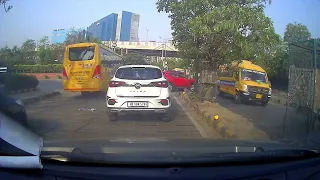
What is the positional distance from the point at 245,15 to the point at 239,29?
0.93 feet

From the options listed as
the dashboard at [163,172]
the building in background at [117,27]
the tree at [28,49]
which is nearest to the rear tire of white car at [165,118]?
the building in background at [117,27]

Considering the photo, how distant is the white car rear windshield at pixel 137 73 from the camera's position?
6.35 m

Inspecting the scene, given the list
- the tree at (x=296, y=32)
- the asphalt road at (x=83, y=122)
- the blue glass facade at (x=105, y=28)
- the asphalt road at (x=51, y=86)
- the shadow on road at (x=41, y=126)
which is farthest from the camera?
the asphalt road at (x=51, y=86)

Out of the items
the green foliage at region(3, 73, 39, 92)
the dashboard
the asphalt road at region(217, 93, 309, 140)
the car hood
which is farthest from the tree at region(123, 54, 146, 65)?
the dashboard

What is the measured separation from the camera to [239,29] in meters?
4.76

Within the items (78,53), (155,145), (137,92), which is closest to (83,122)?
(78,53)

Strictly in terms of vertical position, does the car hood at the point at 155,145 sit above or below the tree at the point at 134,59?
below

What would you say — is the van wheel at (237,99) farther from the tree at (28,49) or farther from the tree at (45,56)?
the tree at (28,49)

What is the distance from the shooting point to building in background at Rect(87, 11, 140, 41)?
3521 mm

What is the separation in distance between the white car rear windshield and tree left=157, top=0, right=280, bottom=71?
886 millimetres

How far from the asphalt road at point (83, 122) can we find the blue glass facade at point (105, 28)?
0.99 m

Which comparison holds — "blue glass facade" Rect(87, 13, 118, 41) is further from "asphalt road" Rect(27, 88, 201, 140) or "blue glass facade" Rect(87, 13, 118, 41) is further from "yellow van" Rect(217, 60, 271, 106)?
"yellow van" Rect(217, 60, 271, 106)

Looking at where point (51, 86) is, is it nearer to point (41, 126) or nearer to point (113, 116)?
point (113, 116)

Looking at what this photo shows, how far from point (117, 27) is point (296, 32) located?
202cm
